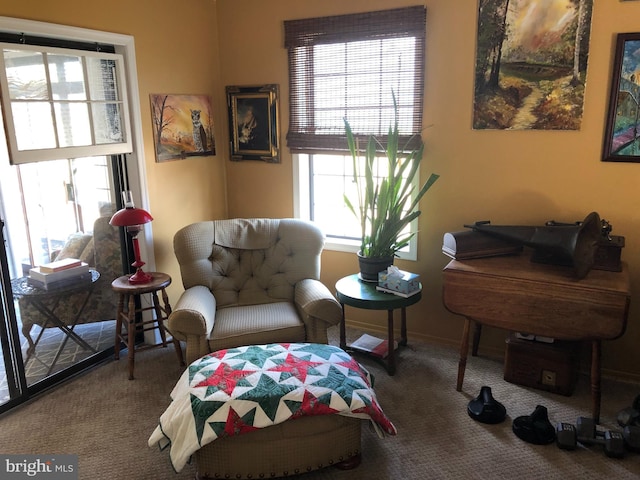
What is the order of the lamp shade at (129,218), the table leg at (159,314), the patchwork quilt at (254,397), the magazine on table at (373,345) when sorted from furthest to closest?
1. the table leg at (159,314)
2. the magazine on table at (373,345)
3. the lamp shade at (129,218)
4. the patchwork quilt at (254,397)

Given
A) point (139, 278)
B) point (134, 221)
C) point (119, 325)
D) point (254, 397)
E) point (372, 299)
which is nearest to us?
point (254, 397)

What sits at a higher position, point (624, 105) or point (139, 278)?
point (624, 105)

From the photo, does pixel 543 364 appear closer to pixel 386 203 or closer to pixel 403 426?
pixel 403 426

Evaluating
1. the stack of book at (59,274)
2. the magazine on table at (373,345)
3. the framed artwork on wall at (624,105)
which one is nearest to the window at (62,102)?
the stack of book at (59,274)

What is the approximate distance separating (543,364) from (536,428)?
0.49 m

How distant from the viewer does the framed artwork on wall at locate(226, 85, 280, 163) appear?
3.72 meters

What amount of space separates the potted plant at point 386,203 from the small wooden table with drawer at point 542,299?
0.50m

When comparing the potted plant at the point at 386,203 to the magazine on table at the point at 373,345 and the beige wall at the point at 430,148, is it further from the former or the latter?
the magazine on table at the point at 373,345

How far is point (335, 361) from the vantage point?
2.41m

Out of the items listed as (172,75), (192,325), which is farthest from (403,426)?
(172,75)

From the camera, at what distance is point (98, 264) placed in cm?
338

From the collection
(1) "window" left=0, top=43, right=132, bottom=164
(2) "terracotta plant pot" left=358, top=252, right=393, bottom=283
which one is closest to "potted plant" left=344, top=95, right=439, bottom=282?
(2) "terracotta plant pot" left=358, top=252, right=393, bottom=283

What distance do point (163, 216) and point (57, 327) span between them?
3.22 feet

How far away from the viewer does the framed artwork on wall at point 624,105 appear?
262cm
